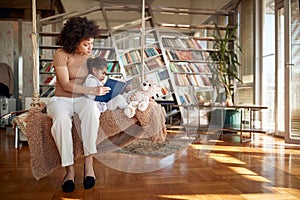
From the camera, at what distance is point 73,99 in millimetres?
1608

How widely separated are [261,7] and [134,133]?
323 centimetres

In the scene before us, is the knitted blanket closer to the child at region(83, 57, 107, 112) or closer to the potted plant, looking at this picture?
the child at region(83, 57, 107, 112)

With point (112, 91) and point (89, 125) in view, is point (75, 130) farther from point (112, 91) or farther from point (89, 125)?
point (112, 91)

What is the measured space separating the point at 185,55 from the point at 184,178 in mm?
2781

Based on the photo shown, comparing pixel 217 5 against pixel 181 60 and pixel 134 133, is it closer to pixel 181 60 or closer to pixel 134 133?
pixel 181 60

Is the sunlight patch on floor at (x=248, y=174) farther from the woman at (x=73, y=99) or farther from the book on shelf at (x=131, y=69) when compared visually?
the book on shelf at (x=131, y=69)

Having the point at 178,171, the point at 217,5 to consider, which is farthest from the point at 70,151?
the point at 217,5

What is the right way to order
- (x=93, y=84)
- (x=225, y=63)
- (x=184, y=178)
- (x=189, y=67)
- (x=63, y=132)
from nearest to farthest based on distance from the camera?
(x=63, y=132), (x=93, y=84), (x=184, y=178), (x=225, y=63), (x=189, y=67)

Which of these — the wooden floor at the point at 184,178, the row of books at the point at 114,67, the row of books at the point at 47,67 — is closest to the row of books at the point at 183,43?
the row of books at the point at 114,67

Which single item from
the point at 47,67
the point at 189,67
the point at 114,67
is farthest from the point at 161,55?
the point at 47,67

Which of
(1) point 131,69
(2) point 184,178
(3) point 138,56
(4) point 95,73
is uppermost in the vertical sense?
(3) point 138,56

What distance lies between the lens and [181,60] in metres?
4.28

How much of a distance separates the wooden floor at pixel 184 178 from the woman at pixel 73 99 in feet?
0.54

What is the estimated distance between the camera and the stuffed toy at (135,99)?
1.52 metres
